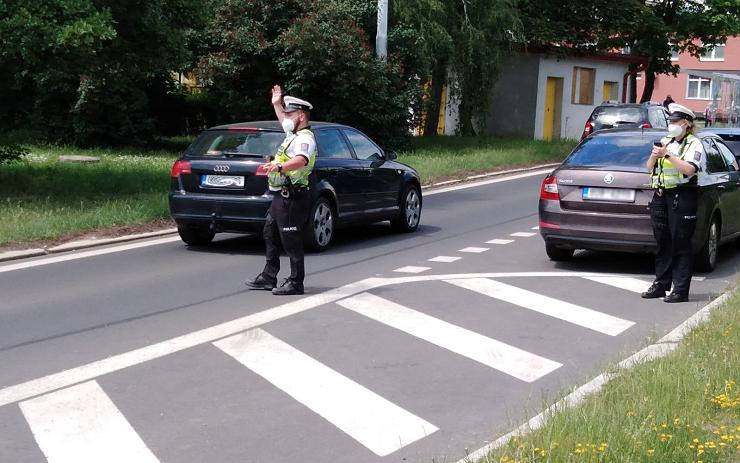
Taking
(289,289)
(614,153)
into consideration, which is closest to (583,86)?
(614,153)

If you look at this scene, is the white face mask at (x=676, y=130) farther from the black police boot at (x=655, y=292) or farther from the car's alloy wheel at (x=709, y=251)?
the car's alloy wheel at (x=709, y=251)

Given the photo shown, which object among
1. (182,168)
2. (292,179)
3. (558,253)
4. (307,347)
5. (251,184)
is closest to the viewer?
(307,347)

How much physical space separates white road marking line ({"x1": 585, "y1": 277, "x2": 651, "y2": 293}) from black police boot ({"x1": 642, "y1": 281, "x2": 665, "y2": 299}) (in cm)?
41

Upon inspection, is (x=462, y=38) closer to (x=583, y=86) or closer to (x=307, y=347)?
(x=583, y=86)

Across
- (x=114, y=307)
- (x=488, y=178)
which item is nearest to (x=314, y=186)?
(x=114, y=307)

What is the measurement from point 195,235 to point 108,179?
6264 mm

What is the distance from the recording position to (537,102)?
4062 centimetres

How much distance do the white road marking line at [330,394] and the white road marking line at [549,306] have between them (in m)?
2.62

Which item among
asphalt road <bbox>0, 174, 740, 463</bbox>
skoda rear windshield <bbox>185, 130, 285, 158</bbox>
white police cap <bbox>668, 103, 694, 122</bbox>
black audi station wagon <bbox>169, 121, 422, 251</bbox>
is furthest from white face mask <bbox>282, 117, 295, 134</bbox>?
white police cap <bbox>668, 103, 694, 122</bbox>

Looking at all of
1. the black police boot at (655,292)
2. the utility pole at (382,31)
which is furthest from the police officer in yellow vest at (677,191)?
the utility pole at (382,31)

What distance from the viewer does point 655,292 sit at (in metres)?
9.95

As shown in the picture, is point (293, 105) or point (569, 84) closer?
point (293, 105)

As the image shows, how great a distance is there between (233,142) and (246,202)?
0.86 meters

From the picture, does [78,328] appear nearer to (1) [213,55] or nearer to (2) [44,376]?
(2) [44,376]
